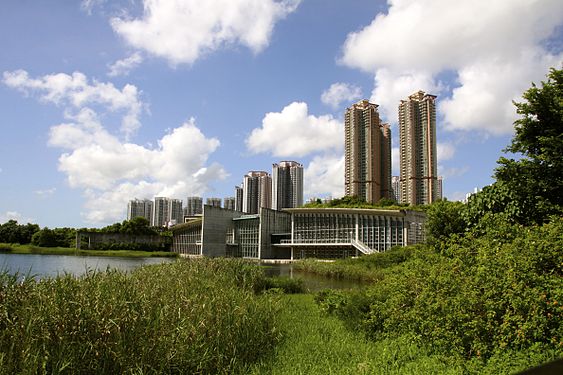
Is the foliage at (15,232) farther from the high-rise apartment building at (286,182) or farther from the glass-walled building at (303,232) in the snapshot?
the high-rise apartment building at (286,182)

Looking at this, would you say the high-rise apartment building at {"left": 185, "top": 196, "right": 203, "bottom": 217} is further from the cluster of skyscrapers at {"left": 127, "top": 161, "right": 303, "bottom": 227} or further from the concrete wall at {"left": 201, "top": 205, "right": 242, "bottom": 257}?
the concrete wall at {"left": 201, "top": 205, "right": 242, "bottom": 257}

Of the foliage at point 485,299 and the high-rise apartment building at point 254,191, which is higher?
the high-rise apartment building at point 254,191

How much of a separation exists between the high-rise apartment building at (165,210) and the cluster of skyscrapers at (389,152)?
168 feet

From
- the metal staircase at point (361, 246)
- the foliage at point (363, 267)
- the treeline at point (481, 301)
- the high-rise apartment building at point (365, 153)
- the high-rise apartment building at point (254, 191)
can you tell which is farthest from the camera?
the high-rise apartment building at point (254, 191)

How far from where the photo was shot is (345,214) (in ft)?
128

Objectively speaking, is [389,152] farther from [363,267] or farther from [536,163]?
[536,163]

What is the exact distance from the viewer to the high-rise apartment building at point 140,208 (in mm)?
95812

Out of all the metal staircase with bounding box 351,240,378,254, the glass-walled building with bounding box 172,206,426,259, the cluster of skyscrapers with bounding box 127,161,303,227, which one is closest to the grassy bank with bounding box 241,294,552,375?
the glass-walled building with bounding box 172,206,426,259

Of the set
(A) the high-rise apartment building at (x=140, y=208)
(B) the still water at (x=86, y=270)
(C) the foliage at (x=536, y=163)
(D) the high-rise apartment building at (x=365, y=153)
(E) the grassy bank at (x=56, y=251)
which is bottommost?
→ (E) the grassy bank at (x=56, y=251)

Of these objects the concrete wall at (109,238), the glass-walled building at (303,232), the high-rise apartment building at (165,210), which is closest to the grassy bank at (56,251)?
the concrete wall at (109,238)

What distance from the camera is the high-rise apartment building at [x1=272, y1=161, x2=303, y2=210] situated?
68562 mm

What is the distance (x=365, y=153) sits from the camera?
2092 inches

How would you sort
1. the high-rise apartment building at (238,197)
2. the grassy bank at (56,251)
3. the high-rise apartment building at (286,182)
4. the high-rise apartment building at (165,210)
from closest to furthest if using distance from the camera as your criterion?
the grassy bank at (56,251)
the high-rise apartment building at (286,182)
the high-rise apartment building at (238,197)
the high-rise apartment building at (165,210)

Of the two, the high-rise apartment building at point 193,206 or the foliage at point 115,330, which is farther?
the high-rise apartment building at point 193,206
